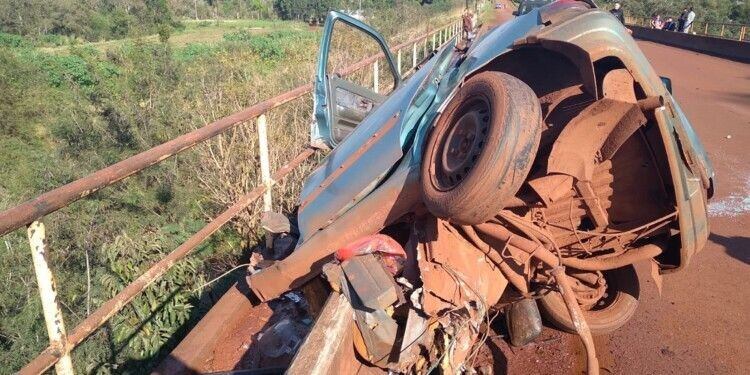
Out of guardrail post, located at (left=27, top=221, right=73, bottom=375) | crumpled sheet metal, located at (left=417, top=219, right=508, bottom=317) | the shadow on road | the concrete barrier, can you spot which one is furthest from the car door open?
the concrete barrier

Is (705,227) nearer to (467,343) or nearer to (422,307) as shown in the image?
(467,343)

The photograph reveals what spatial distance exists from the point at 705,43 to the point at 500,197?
961 inches

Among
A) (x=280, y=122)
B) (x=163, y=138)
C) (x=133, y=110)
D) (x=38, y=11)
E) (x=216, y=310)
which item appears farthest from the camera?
(x=38, y=11)

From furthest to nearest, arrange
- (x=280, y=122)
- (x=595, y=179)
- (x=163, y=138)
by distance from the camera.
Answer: (x=163, y=138), (x=280, y=122), (x=595, y=179)

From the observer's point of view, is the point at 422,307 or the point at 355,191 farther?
the point at 355,191

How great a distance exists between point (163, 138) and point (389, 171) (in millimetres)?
8017

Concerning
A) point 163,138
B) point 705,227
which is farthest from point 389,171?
point 163,138

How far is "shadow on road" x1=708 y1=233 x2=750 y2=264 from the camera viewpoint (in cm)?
450

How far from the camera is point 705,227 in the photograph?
2621mm

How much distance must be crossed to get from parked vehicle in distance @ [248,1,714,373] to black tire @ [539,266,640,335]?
504 millimetres

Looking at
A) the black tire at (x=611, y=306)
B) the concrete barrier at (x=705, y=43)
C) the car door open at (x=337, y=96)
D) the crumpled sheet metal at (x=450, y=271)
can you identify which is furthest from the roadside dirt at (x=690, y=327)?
the concrete barrier at (x=705, y=43)

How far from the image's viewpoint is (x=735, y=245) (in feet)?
15.4

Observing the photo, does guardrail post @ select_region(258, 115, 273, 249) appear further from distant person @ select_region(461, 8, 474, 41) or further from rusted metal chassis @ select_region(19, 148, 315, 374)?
distant person @ select_region(461, 8, 474, 41)

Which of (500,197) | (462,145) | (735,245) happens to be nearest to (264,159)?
(462,145)
